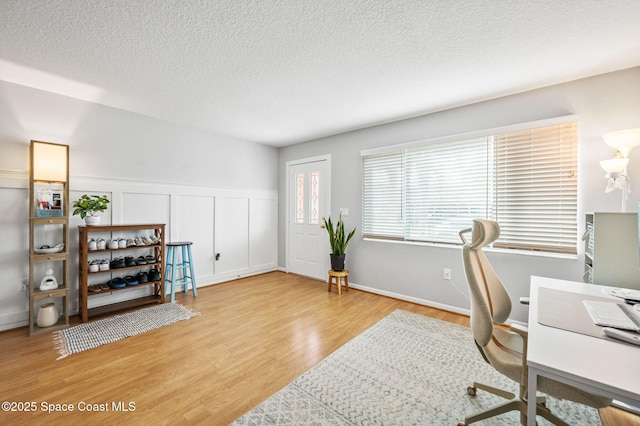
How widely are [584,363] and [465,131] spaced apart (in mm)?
2766

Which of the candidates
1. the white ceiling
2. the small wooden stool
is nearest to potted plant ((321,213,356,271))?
the small wooden stool

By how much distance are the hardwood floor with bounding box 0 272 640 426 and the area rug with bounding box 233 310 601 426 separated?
137 millimetres

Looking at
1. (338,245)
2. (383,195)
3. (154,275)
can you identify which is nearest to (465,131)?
(383,195)

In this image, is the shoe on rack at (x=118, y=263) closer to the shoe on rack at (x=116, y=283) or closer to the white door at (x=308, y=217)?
the shoe on rack at (x=116, y=283)

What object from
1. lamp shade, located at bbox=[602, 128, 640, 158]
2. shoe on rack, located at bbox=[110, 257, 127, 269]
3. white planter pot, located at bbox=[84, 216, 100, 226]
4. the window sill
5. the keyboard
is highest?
lamp shade, located at bbox=[602, 128, 640, 158]

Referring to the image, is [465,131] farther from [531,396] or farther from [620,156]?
[531,396]

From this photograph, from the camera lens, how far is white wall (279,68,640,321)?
2.34m

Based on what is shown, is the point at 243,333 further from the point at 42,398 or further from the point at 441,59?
the point at 441,59

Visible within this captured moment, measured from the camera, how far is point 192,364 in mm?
2076

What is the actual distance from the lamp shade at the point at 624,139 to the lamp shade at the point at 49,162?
5.02m

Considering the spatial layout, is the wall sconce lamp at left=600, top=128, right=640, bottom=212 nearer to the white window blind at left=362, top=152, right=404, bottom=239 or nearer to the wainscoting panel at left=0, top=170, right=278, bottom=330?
the white window blind at left=362, top=152, right=404, bottom=239

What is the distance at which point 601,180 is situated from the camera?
236 centimetres

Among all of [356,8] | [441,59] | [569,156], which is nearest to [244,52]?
[356,8]

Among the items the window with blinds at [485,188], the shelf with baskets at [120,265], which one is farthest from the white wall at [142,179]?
the window with blinds at [485,188]
